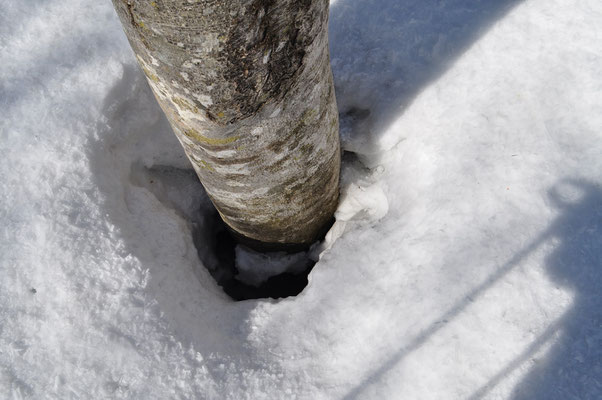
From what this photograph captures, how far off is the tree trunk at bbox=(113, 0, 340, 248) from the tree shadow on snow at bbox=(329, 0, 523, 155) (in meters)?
0.37

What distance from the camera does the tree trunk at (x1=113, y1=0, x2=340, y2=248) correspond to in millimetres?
877

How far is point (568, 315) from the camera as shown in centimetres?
131

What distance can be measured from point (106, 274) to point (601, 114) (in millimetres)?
1835

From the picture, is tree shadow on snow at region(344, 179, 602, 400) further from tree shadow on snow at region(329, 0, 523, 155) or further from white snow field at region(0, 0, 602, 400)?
tree shadow on snow at region(329, 0, 523, 155)

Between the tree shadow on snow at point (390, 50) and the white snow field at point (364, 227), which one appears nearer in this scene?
the white snow field at point (364, 227)

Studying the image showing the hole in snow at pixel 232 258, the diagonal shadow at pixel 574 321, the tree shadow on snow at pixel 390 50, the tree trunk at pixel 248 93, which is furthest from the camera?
the hole in snow at pixel 232 258

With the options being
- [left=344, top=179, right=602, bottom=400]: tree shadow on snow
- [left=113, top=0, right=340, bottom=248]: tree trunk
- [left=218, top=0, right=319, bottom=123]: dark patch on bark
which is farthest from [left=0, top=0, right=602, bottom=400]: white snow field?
[left=218, top=0, right=319, bottom=123]: dark patch on bark

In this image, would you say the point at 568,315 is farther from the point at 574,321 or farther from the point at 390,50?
the point at 390,50

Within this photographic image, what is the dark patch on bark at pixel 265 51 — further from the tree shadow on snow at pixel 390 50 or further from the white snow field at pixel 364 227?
the tree shadow on snow at pixel 390 50

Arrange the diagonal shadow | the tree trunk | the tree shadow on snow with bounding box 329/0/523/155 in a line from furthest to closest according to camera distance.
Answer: the tree shadow on snow with bounding box 329/0/523/155 → the diagonal shadow → the tree trunk

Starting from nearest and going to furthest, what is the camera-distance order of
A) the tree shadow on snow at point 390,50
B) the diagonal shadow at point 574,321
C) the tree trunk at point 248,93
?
Result: the tree trunk at point 248,93 < the diagonal shadow at point 574,321 < the tree shadow on snow at point 390,50

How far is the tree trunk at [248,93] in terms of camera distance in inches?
34.5

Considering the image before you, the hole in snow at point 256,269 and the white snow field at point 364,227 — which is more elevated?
the white snow field at point 364,227

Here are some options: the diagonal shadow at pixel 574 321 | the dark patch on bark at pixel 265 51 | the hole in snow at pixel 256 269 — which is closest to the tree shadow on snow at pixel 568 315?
the diagonal shadow at pixel 574 321
